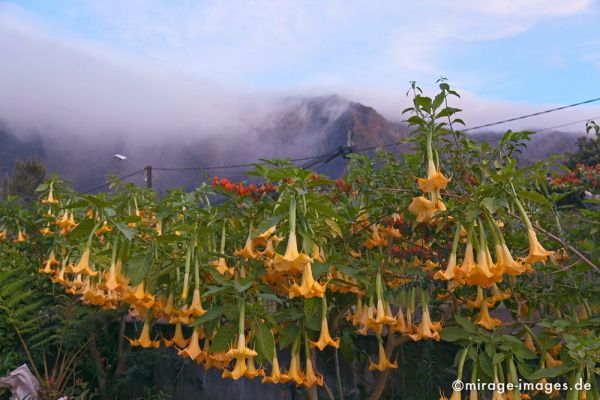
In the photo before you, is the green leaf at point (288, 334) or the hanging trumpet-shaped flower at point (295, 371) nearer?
the hanging trumpet-shaped flower at point (295, 371)

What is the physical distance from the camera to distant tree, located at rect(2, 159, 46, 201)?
1762cm

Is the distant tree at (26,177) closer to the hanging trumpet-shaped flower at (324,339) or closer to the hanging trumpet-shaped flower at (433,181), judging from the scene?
the hanging trumpet-shaped flower at (324,339)

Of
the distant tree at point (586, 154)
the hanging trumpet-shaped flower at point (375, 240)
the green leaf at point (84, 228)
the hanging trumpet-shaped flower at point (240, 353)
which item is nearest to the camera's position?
the hanging trumpet-shaped flower at point (240, 353)

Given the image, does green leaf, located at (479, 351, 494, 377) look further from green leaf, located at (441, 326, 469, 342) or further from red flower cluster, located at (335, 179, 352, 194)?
red flower cluster, located at (335, 179, 352, 194)

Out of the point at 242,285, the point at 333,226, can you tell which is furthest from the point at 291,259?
the point at 333,226

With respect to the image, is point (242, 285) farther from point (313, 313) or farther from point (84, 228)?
point (84, 228)

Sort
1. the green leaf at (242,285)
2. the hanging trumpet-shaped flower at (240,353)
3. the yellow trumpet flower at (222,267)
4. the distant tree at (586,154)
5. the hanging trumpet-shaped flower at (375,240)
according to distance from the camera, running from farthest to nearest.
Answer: the distant tree at (586,154) < the hanging trumpet-shaped flower at (375,240) < the yellow trumpet flower at (222,267) < the green leaf at (242,285) < the hanging trumpet-shaped flower at (240,353)

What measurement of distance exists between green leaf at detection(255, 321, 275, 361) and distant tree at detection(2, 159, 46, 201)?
17.4m

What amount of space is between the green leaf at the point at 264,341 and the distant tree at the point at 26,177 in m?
17.4

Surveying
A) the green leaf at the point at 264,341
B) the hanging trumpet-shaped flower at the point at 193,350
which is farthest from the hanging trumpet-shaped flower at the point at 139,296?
the green leaf at the point at 264,341

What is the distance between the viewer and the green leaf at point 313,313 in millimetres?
2359

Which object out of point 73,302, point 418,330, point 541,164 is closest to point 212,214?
point 418,330

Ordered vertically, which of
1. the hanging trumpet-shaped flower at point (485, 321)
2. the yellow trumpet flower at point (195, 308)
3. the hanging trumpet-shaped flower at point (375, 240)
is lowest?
the hanging trumpet-shaped flower at point (485, 321)

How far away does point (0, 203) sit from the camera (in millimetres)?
5746
